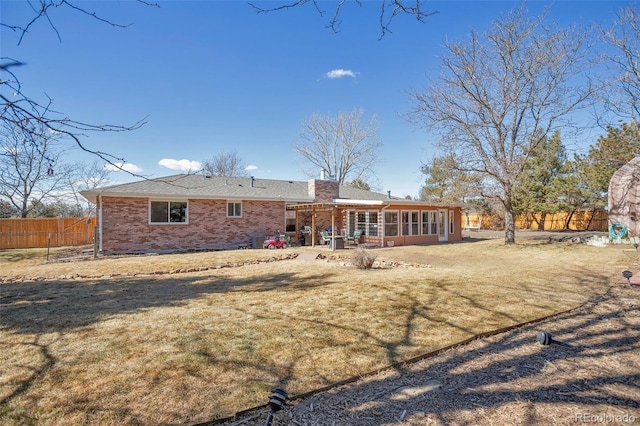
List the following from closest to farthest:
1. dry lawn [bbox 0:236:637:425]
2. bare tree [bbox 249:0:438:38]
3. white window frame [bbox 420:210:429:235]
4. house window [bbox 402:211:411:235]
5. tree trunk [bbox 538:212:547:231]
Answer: dry lawn [bbox 0:236:637:425]
bare tree [bbox 249:0:438:38]
house window [bbox 402:211:411:235]
white window frame [bbox 420:210:429:235]
tree trunk [bbox 538:212:547:231]

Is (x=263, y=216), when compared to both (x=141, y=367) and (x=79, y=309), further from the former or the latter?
(x=141, y=367)

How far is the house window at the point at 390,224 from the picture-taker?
17.9 m

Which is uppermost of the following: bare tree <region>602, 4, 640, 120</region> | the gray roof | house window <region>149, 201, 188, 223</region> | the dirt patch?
bare tree <region>602, 4, 640, 120</region>

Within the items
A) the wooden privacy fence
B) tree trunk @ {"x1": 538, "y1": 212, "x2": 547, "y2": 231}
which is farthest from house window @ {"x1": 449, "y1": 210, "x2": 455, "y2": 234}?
the wooden privacy fence

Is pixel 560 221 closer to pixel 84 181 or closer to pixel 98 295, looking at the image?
pixel 98 295

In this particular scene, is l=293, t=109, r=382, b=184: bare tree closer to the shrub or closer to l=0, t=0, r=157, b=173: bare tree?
the shrub

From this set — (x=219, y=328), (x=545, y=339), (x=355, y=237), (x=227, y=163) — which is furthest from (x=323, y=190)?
(x=227, y=163)

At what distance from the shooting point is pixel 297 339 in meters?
4.20

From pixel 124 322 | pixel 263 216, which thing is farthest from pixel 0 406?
pixel 263 216

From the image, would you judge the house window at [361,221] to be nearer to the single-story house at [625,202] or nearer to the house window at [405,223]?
the house window at [405,223]

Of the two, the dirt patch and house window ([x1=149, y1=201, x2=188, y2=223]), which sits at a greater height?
house window ([x1=149, y1=201, x2=188, y2=223])

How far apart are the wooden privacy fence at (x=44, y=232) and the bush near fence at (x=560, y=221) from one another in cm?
3765

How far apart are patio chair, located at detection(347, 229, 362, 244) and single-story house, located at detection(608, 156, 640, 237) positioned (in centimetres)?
1453

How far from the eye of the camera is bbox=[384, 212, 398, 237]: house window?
17.9 metres
